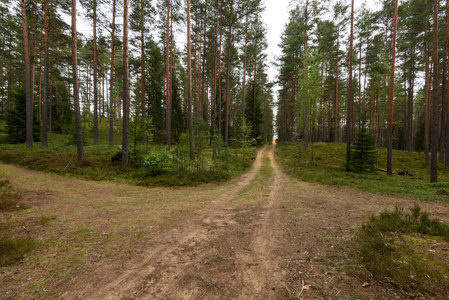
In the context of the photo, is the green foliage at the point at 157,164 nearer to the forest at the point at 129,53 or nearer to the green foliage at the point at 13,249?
the forest at the point at 129,53

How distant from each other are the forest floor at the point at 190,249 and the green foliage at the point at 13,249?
139 millimetres

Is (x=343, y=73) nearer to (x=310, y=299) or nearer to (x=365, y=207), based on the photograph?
(x=365, y=207)

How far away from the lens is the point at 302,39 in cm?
1864

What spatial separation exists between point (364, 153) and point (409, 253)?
14.1m

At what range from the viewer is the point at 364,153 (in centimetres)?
1409

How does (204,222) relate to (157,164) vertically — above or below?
below

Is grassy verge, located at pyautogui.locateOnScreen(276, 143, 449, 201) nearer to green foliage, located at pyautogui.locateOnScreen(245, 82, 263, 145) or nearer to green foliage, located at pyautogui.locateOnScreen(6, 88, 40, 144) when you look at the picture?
green foliage, located at pyautogui.locateOnScreen(245, 82, 263, 145)

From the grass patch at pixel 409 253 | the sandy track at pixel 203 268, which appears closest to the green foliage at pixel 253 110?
the grass patch at pixel 409 253

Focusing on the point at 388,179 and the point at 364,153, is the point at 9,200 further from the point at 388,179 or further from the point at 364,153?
the point at 364,153

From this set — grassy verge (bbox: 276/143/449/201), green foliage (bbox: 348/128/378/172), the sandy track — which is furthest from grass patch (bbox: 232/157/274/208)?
green foliage (bbox: 348/128/378/172)

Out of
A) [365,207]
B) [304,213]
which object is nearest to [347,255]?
[304,213]

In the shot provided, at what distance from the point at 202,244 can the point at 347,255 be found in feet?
10.1

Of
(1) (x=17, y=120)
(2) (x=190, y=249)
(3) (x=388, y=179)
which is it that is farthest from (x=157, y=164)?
(1) (x=17, y=120)

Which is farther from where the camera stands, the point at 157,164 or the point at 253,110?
the point at 253,110
